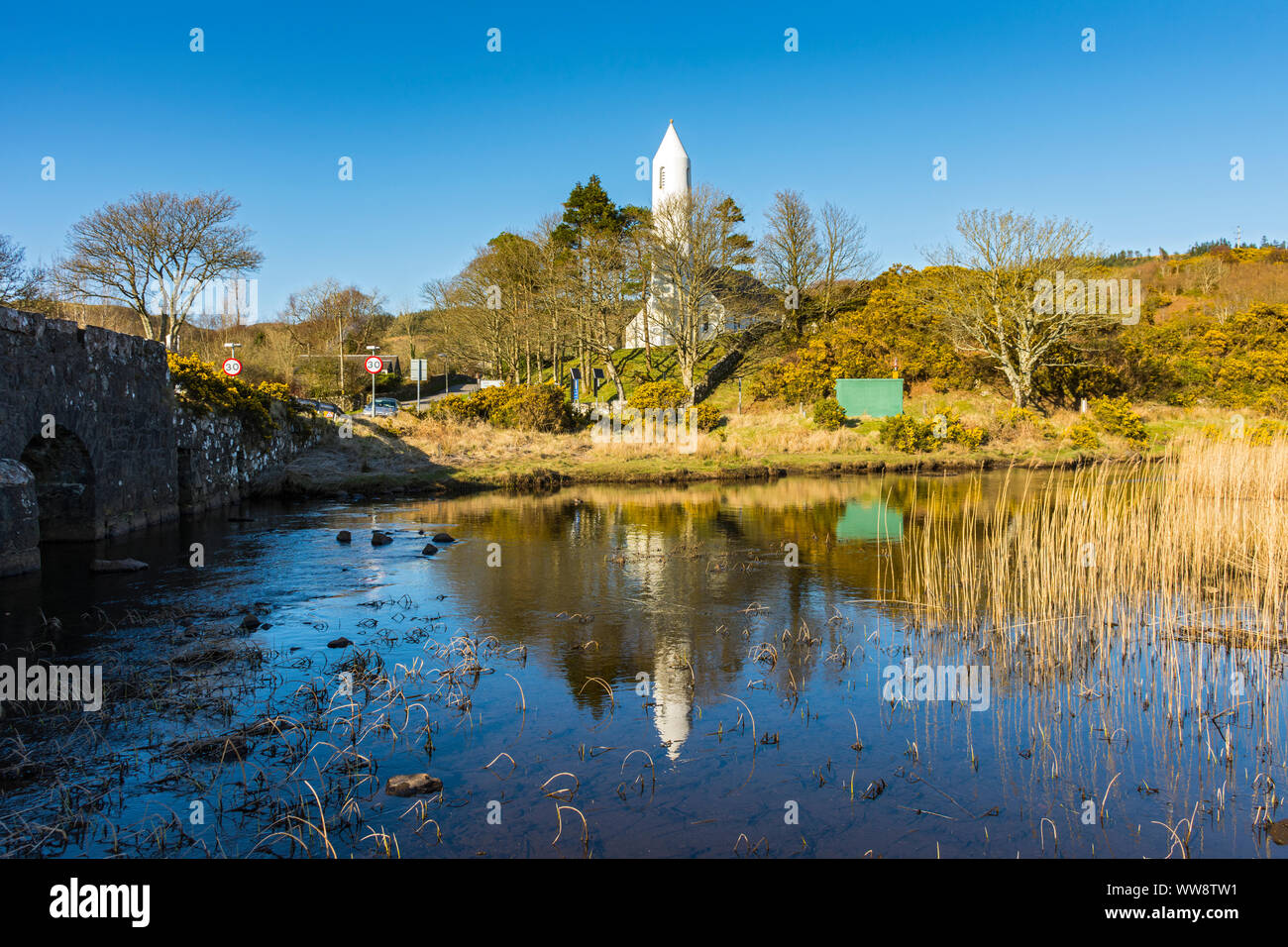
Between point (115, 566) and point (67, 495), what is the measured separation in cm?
334

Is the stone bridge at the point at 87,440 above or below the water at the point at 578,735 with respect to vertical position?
above

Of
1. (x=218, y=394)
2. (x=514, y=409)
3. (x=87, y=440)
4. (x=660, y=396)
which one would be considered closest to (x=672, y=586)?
(x=87, y=440)

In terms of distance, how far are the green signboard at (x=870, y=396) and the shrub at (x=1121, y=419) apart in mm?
8302

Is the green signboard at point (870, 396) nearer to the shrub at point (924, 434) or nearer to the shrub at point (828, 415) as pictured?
the shrub at point (828, 415)

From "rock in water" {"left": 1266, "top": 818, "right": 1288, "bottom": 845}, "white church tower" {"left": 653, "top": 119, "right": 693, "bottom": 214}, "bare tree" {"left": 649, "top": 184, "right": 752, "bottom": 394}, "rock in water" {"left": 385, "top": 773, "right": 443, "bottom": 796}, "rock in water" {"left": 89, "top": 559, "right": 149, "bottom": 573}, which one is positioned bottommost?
"rock in water" {"left": 1266, "top": 818, "right": 1288, "bottom": 845}

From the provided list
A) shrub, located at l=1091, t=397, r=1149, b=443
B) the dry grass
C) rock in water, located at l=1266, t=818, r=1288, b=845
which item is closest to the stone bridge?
the dry grass

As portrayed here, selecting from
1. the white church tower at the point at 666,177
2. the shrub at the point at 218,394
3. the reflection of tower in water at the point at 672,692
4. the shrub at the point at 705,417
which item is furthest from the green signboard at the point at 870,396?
the reflection of tower in water at the point at 672,692

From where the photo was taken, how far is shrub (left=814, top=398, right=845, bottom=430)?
3694cm

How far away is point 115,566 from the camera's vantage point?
43.0ft

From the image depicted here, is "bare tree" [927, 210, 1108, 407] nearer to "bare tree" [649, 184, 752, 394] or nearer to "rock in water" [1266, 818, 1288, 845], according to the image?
"bare tree" [649, 184, 752, 394]

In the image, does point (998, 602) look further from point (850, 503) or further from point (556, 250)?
point (556, 250)

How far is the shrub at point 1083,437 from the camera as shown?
3481 cm

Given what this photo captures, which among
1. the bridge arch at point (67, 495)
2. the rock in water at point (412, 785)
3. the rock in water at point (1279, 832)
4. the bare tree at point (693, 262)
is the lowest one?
the rock in water at point (1279, 832)

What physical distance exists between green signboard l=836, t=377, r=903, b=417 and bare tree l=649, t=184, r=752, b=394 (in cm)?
760
